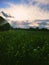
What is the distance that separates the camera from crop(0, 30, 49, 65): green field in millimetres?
3137

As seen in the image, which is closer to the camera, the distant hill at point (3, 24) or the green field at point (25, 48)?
the green field at point (25, 48)

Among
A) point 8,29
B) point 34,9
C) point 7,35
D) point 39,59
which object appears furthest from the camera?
point 8,29

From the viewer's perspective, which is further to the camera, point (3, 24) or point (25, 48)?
point (3, 24)

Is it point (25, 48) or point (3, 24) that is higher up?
point (3, 24)

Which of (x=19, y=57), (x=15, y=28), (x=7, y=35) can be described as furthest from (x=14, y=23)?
(x=19, y=57)

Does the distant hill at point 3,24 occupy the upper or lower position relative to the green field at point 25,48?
upper

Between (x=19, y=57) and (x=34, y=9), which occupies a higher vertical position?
(x=34, y=9)

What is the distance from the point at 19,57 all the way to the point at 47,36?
692 millimetres

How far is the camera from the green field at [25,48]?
3.14 metres

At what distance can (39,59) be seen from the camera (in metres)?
3.09

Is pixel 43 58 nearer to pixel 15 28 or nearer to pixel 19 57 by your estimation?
pixel 19 57

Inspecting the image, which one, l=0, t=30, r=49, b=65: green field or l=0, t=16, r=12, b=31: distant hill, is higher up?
l=0, t=16, r=12, b=31: distant hill

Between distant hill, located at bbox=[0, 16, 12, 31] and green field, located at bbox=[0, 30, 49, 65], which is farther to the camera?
distant hill, located at bbox=[0, 16, 12, 31]

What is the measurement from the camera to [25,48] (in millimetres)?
3348
